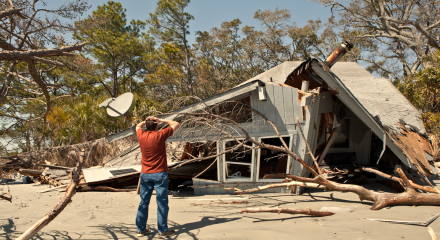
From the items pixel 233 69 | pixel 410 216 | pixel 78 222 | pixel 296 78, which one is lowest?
pixel 78 222

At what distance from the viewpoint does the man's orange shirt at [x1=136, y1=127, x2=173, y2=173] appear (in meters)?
4.37

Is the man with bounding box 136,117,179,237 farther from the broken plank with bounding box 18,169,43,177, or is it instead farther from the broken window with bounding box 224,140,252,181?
the broken plank with bounding box 18,169,43,177

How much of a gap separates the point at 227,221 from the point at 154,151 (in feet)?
6.11

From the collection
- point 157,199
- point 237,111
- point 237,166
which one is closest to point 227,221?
point 157,199

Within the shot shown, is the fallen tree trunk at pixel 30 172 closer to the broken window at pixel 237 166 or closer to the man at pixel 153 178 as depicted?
the broken window at pixel 237 166

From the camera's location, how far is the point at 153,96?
2475 cm

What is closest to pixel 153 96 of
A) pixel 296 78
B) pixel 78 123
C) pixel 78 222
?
pixel 78 123

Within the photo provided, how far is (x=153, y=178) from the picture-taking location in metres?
4.31

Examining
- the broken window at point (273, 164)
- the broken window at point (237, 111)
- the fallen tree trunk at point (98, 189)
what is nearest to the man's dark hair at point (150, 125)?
the broken window at point (273, 164)

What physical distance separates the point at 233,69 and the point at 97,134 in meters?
17.1

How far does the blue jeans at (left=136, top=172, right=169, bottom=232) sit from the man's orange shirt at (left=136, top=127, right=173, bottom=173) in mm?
102

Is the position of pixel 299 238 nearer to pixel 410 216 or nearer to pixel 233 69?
pixel 410 216

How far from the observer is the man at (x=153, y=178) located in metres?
4.12

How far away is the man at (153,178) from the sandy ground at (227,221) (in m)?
0.26
